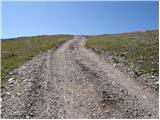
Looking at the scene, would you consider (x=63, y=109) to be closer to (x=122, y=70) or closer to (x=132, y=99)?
(x=132, y=99)

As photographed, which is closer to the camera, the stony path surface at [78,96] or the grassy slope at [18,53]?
the stony path surface at [78,96]

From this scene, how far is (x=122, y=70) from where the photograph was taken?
979 inches

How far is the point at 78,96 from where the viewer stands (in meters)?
17.7

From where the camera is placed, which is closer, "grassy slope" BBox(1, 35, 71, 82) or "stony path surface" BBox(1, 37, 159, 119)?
"stony path surface" BBox(1, 37, 159, 119)

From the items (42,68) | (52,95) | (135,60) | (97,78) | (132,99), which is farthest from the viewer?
(135,60)

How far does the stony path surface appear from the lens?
15.2m

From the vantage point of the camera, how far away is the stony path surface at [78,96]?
1516 cm

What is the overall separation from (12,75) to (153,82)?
Answer: 11309 millimetres

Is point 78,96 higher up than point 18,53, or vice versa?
point 18,53

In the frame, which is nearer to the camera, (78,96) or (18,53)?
(78,96)

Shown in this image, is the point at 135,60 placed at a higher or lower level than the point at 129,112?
higher

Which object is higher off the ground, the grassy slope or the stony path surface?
the grassy slope

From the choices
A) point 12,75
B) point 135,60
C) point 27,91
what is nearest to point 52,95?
point 27,91

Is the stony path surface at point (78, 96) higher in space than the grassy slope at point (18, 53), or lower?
lower
